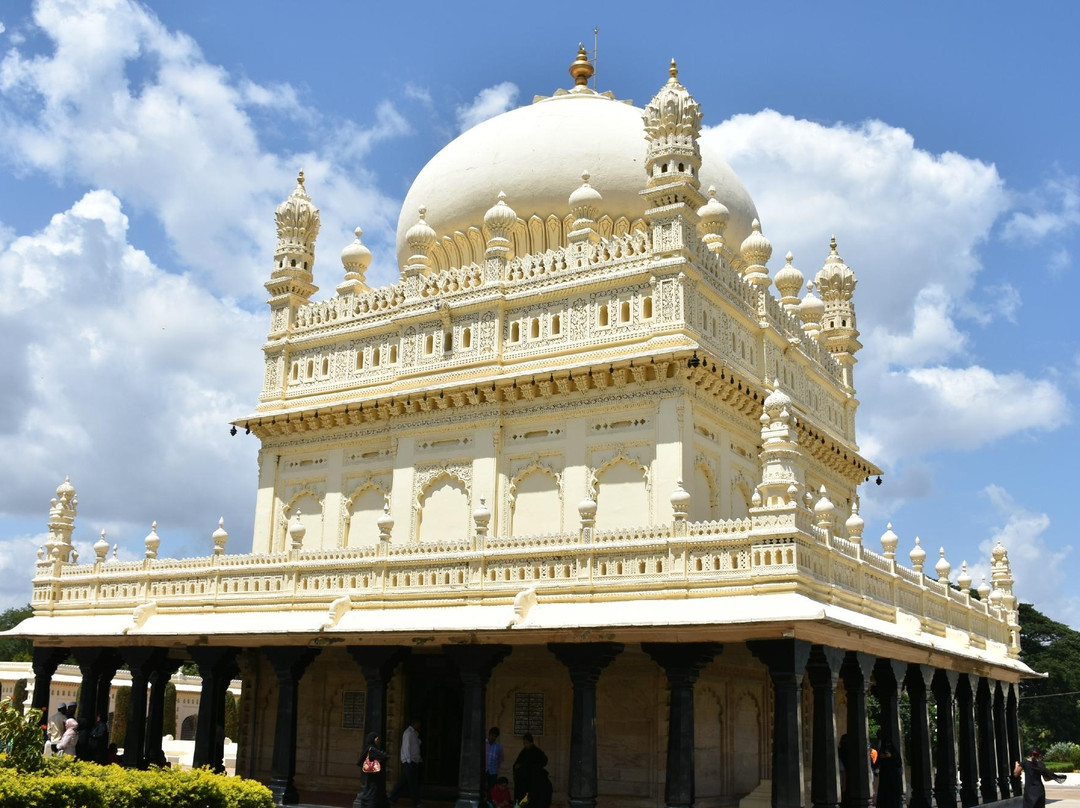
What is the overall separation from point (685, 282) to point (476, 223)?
6.53m

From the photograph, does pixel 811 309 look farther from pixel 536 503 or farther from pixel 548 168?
pixel 536 503

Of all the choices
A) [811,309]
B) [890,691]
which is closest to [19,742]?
[890,691]

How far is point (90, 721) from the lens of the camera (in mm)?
20500

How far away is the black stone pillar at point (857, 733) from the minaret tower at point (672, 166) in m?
7.25

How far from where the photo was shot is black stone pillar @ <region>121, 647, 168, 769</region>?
19406 millimetres

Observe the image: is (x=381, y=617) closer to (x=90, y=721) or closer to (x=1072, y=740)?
(x=90, y=721)

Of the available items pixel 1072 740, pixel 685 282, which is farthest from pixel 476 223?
pixel 1072 740

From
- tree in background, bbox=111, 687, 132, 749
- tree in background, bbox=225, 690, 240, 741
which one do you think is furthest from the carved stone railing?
tree in background, bbox=225, 690, 240, 741

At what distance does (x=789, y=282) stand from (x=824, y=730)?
13.1 m

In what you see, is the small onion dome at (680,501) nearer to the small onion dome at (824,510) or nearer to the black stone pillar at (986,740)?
the small onion dome at (824,510)

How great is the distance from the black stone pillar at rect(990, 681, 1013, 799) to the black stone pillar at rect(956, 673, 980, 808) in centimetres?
163

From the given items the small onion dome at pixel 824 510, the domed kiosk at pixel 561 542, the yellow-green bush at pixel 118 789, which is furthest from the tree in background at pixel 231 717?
the small onion dome at pixel 824 510

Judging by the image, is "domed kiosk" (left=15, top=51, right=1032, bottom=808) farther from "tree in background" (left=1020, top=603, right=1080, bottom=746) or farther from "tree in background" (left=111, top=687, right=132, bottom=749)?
"tree in background" (left=1020, top=603, right=1080, bottom=746)

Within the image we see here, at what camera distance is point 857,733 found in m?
15.8
